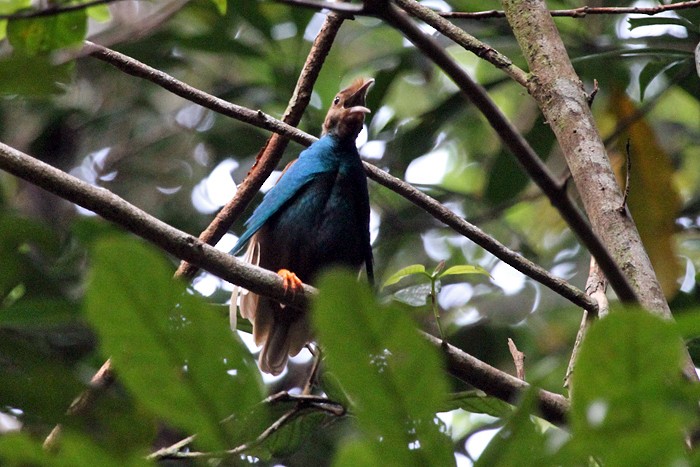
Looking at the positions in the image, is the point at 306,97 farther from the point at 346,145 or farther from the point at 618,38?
the point at 618,38

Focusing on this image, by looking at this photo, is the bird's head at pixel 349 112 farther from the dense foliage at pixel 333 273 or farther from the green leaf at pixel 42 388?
the green leaf at pixel 42 388

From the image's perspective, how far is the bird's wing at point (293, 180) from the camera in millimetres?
4535

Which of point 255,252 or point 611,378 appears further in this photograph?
point 255,252

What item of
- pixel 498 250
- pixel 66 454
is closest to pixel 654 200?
pixel 498 250

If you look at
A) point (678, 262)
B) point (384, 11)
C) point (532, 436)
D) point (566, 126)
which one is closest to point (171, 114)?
point (678, 262)

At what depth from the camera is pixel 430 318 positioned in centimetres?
544

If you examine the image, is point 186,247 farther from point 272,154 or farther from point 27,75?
point 272,154

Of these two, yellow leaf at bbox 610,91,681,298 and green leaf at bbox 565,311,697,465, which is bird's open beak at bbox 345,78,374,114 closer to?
yellow leaf at bbox 610,91,681,298

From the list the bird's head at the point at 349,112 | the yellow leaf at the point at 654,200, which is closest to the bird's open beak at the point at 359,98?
the bird's head at the point at 349,112

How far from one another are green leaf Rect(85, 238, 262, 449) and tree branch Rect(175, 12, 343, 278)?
2.21 meters

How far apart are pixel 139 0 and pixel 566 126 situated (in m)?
4.58

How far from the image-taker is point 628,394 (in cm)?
87

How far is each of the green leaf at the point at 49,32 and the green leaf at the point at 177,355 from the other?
140 centimetres

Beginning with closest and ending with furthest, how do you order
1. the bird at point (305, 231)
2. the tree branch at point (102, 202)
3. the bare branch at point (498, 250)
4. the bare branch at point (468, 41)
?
the tree branch at point (102, 202), the bare branch at point (498, 250), the bare branch at point (468, 41), the bird at point (305, 231)
